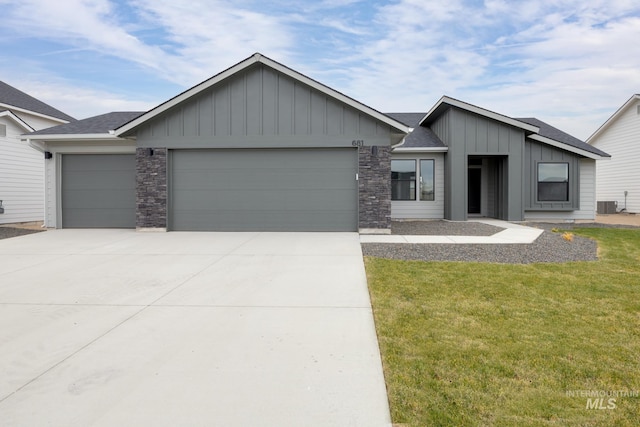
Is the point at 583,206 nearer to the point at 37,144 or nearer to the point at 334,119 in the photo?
the point at 334,119

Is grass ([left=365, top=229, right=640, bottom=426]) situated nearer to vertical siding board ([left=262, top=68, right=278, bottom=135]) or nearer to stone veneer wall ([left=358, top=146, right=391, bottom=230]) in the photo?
stone veneer wall ([left=358, top=146, right=391, bottom=230])

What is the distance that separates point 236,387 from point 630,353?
328 centimetres

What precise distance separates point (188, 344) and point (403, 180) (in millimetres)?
13079

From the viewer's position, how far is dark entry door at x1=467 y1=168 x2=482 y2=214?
16484 millimetres

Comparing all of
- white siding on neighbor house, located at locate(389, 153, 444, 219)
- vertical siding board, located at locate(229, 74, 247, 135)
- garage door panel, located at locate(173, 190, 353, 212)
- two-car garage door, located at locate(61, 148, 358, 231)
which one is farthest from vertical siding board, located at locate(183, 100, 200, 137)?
white siding on neighbor house, located at locate(389, 153, 444, 219)

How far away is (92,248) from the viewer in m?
8.35

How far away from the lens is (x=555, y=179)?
14.7 m

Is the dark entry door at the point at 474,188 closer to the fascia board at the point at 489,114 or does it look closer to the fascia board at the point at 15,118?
the fascia board at the point at 489,114

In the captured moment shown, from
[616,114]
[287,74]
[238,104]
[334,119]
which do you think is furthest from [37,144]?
[616,114]

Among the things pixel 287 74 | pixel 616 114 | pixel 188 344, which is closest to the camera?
pixel 188 344

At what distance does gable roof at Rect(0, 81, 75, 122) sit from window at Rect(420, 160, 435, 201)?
1752 cm

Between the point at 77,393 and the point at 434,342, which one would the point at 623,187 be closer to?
the point at 434,342

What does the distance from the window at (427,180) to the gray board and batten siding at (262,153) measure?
14.7 feet

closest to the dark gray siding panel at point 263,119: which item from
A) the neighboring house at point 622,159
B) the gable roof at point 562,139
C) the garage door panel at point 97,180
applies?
the garage door panel at point 97,180
